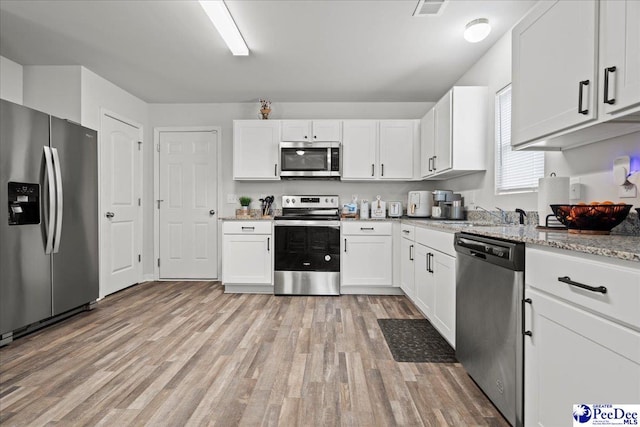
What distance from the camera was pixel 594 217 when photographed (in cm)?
152

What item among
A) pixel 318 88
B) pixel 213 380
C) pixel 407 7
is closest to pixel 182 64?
pixel 318 88

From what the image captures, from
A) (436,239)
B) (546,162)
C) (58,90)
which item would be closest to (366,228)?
(436,239)

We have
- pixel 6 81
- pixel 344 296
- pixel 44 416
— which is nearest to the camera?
pixel 44 416

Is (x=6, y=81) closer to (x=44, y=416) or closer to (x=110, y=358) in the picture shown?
(x=110, y=358)

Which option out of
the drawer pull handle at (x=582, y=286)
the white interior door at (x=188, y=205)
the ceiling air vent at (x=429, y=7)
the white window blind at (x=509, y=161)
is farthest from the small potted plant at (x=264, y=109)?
the drawer pull handle at (x=582, y=286)

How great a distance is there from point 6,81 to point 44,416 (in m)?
3.47

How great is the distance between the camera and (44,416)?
160cm

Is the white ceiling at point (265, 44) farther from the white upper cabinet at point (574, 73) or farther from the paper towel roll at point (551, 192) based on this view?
the paper towel roll at point (551, 192)

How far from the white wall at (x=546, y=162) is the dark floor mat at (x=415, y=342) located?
1206 millimetres

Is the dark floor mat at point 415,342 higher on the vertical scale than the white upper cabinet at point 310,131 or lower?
lower

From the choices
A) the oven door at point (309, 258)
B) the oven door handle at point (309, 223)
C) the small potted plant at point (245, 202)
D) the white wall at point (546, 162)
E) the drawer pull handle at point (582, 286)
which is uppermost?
the white wall at point (546, 162)

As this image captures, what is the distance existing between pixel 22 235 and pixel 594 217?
3685 millimetres

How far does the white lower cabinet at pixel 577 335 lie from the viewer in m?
0.93

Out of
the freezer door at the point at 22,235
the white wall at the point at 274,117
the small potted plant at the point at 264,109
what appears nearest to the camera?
the freezer door at the point at 22,235
